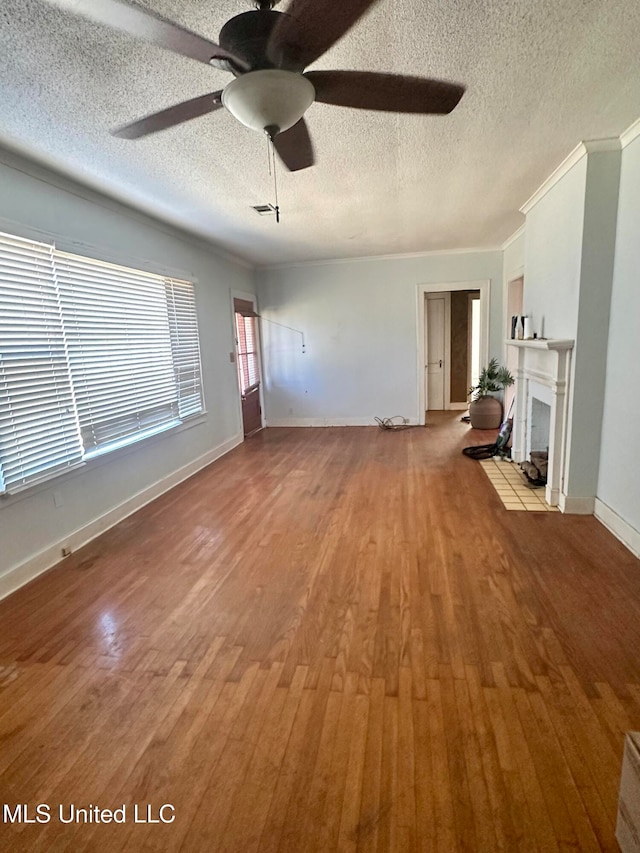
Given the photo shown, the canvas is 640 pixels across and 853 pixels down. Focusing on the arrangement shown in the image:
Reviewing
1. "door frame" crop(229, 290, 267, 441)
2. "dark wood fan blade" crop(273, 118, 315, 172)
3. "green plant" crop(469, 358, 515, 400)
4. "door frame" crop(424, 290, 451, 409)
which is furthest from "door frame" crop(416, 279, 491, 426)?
"dark wood fan blade" crop(273, 118, 315, 172)

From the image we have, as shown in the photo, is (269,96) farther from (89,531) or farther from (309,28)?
(89,531)

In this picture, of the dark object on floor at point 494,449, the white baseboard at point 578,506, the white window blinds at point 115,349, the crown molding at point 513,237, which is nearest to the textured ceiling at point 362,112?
the white window blinds at point 115,349

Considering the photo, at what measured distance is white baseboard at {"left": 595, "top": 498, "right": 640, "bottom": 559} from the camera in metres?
2.69

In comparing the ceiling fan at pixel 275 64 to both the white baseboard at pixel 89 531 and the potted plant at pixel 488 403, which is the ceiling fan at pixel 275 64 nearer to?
the white baseboard at pixel 89 531

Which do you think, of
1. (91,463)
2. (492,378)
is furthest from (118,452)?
(492,378)

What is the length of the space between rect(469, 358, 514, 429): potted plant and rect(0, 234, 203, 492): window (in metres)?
4.22

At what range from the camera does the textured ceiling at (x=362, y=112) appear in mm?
1618

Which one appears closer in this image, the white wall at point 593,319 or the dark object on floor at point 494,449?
the white wall at point 593,319

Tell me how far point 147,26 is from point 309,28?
0.52m

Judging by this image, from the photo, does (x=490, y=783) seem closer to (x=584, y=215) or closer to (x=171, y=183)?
(x=584, y=215)

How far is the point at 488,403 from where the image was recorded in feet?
20.5

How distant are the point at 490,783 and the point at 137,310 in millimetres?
4020

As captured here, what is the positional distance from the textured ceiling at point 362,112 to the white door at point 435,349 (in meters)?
3.60

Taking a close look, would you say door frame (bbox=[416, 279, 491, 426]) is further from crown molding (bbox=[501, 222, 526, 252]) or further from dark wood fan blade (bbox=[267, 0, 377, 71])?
dark wood fan blade (bbox=[267, 0, 377, 71])
